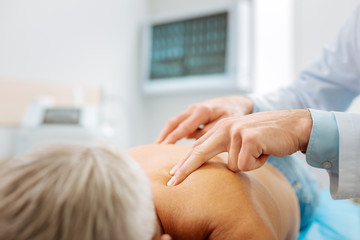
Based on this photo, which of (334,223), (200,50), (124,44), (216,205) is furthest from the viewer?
(124,44)

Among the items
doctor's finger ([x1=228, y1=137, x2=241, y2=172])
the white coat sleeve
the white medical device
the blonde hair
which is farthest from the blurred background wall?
the blonde hair

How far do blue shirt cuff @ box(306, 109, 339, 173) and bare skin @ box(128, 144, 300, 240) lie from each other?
0.13 metres

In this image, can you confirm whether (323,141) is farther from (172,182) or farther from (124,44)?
(124,44)

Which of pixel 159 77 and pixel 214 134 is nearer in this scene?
pixel 214 134

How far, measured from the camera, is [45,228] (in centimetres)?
39

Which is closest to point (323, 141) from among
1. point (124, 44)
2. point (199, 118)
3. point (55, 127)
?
point (199, 118)

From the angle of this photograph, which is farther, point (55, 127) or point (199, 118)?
point (55, 127)

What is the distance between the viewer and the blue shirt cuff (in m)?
0.68

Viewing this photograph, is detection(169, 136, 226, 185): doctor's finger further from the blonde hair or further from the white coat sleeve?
the white coat sleeve

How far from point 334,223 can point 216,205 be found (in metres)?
0.82

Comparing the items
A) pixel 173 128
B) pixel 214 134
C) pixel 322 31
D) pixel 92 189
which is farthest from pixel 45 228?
pixel 322 31

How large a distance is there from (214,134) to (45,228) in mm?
393

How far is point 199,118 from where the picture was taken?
1007 mm

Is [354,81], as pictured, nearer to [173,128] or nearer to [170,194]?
[173,128]
